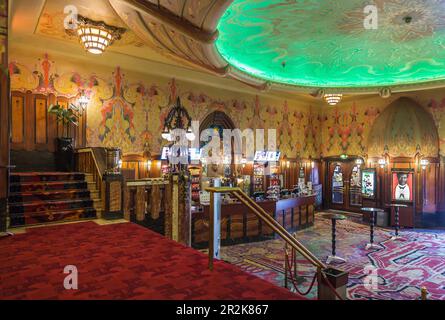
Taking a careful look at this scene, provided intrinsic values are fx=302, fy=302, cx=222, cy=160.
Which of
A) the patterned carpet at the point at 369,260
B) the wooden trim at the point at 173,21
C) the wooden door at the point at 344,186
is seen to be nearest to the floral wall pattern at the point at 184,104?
the wooden door at the point at 344,186

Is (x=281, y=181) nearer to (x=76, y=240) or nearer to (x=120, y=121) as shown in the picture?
(x=120, y=121)

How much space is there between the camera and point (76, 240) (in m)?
4.32

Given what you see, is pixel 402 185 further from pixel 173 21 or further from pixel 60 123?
pixel 60 123

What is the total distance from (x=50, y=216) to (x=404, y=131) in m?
11.8

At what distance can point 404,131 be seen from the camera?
1143cm

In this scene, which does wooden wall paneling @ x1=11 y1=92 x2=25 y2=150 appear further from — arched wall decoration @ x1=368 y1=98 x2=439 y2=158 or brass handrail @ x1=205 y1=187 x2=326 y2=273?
arched wall decoration @ x1=368 y1=98 x2=439 y2=158

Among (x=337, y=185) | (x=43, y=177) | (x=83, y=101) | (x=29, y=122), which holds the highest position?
(x=83, y=101)

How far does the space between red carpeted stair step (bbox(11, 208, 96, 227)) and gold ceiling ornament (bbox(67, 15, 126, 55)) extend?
3.31m

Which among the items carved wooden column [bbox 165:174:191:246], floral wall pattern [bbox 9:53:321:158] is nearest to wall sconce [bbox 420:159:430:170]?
floral wall pattern [bbox 9:53:321:158]

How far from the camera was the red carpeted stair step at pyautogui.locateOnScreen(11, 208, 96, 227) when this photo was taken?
16.5 feet

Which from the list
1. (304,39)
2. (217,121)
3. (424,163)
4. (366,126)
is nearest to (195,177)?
(217,121)

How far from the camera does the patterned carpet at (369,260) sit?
5.46 m

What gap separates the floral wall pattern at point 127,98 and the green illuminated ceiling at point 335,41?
1921mm

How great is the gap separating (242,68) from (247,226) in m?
4.78
